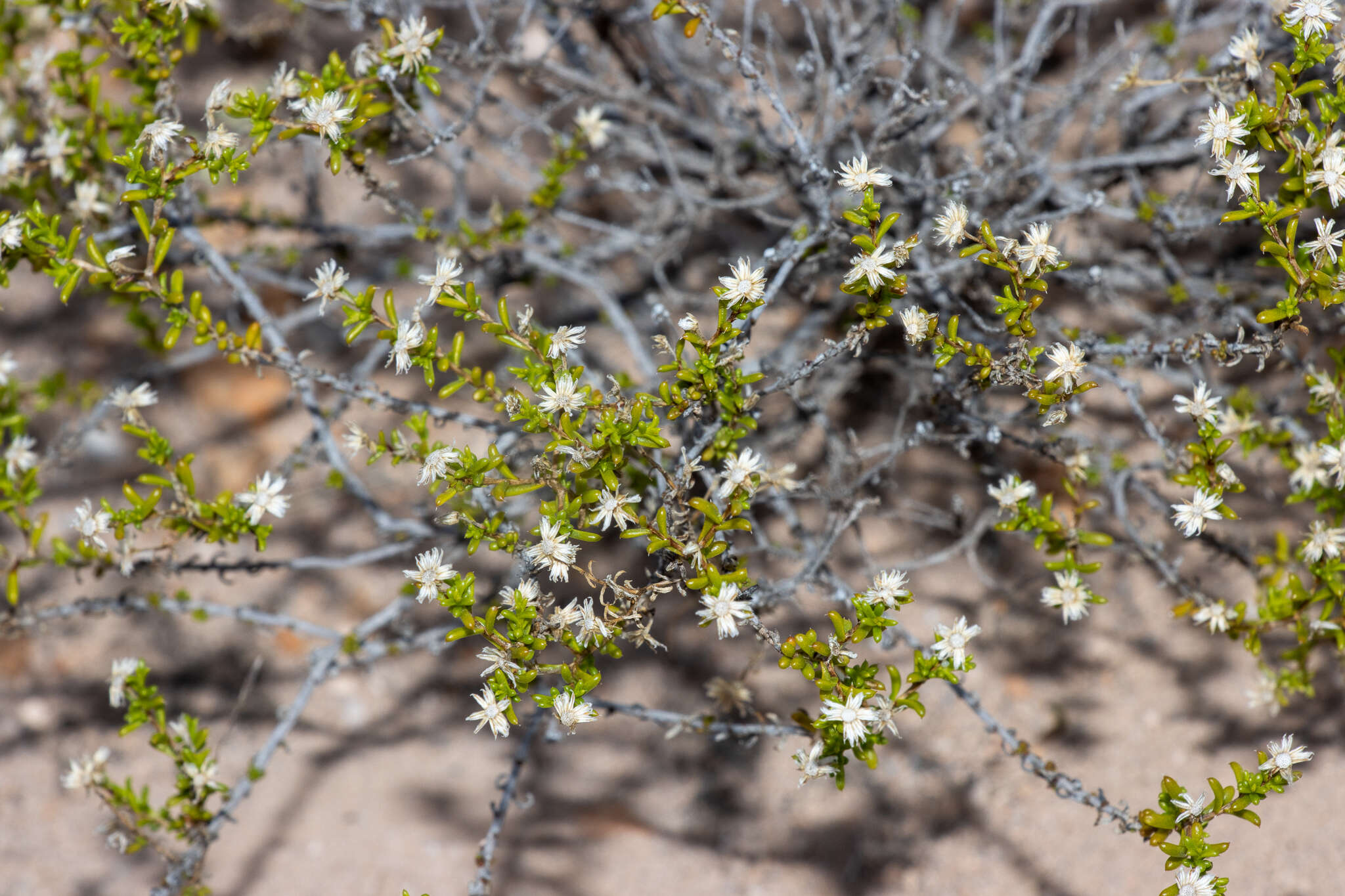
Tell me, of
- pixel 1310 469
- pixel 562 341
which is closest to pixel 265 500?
pixel 562 341

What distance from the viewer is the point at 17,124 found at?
95.1 inches

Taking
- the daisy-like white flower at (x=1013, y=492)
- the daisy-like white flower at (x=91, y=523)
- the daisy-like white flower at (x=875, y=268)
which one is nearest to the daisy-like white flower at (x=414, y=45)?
the daisy-like white flower at (x=875, y=268)

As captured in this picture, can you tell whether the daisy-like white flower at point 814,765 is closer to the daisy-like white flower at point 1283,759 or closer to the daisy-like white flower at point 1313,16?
the daisy-like white flower at point 1283,759

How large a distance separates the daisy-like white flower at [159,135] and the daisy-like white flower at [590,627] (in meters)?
1.09

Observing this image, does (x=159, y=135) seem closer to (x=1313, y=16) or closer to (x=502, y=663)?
(x=502, y=663)

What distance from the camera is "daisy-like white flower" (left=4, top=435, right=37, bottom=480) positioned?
200 centimetres

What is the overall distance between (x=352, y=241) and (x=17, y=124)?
88 cm

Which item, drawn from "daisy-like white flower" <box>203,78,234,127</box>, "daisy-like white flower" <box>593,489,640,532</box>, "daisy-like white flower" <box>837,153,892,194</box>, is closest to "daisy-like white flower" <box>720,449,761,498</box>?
"daisy-like white flower" <box>593,489,640,532</box>

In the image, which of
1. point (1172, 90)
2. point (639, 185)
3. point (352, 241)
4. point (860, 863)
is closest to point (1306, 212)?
point (1172, 90)

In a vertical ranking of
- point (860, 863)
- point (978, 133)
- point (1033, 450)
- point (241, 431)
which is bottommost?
point (860, 863)

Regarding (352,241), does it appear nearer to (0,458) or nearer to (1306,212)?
(0,458)

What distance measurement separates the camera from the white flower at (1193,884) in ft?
4.98

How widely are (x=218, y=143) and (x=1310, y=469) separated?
7.11 feet

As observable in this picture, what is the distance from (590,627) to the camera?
147cm
